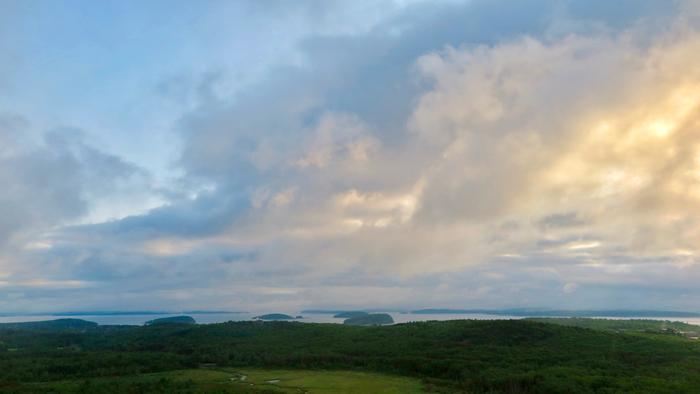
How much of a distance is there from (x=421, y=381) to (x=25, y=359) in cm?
11858

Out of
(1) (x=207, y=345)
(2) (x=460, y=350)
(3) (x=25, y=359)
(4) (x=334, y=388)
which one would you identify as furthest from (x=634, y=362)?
(3) (x=25, y=359)

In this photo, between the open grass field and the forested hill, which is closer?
the open grass field

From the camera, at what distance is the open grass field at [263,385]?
90.9 m

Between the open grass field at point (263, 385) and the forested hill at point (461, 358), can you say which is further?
the forested hill at point (461, 358)

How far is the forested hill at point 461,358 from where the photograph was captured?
9475cm

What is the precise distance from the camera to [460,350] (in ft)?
454

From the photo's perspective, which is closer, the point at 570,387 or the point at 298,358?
the point at 570,387

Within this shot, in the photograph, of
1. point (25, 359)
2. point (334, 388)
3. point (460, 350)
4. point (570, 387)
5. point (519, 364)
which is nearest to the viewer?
point (570, 387)

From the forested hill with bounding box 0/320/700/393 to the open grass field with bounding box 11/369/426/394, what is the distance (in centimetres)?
791

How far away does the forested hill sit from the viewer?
94750mm

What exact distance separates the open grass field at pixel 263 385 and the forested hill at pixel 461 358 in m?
7.91

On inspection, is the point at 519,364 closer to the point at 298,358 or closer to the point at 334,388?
the point at 334,388

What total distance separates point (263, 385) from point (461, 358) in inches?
2113

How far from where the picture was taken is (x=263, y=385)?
325 feet
